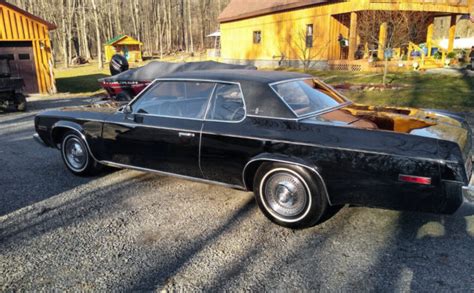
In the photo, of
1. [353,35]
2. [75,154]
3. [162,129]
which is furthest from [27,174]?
[353,35]

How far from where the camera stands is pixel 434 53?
20391mm

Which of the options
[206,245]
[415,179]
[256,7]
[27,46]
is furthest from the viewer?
[256,7]

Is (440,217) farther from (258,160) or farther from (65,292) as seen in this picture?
(65,292)

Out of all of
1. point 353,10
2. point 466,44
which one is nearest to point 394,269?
point 353,10

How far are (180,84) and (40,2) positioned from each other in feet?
173

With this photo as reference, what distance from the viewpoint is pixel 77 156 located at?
527cm

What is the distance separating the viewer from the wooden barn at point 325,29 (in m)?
18.7

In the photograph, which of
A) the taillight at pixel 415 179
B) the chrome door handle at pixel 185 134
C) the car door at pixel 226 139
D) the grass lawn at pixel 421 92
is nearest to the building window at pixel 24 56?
the grass lawn at pixel 421 92

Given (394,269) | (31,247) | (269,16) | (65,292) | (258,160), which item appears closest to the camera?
(65,292)

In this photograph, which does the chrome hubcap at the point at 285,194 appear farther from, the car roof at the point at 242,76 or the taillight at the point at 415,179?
the car roof at the point at 242,76

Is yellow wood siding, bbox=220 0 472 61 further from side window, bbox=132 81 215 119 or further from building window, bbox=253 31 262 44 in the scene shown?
side window, bbox=132 81 215 119

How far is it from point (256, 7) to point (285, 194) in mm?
24491

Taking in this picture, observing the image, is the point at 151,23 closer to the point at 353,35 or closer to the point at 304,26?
the point at 304,26

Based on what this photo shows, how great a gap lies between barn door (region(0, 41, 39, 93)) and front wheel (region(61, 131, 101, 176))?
13.2 meters
